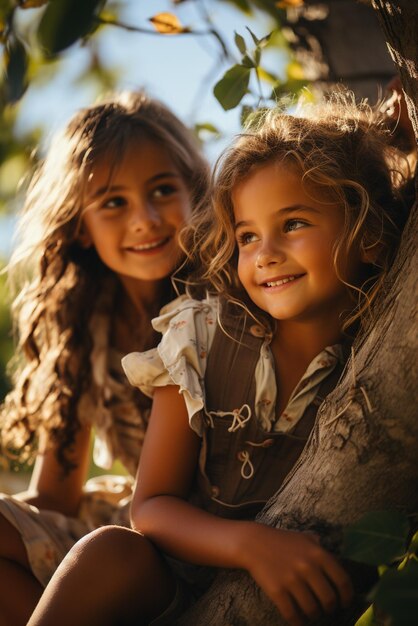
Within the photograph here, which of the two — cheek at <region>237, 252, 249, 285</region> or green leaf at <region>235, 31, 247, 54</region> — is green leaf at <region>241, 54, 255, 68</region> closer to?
green leaf at <region>235, 31, 247, 54</region>

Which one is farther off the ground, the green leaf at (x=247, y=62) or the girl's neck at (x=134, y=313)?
the green leaf at (x=247, y=62)

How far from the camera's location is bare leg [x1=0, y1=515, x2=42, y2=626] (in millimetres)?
1724

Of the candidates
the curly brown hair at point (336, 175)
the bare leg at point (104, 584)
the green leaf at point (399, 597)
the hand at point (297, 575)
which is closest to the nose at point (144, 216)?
the curly brown hair at point (336, 175)

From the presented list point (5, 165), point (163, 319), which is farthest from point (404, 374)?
point (5, 165)

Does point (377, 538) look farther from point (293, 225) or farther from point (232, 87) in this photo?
point (232, 87)

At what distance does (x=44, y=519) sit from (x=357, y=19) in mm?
1781

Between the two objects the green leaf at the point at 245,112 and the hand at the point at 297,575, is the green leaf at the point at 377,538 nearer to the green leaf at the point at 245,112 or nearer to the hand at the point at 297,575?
the hand at the point at 297,575

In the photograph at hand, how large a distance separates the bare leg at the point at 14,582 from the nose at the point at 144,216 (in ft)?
2.80

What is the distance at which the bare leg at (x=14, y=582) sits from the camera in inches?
67.9

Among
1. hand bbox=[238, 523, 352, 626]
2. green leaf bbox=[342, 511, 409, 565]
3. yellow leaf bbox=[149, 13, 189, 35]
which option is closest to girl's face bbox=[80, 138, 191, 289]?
yellow leaf bbox=[149, 13, 189, 35]

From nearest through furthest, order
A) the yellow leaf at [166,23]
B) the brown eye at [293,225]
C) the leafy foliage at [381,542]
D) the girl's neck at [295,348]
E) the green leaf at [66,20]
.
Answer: the leafy foliage at [381,542] < the green leaf at [66,20] < the brown eye at [293,225] < the girl's neck at [295,348] < the yellow leaf at [166,23]

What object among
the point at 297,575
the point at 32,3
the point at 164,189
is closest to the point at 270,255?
the point at 297,575

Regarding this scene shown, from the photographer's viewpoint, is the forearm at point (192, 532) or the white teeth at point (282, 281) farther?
the white teeth at point (282, 281)

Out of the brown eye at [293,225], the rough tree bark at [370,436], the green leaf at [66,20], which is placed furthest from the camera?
the brown eye at [293,225]
